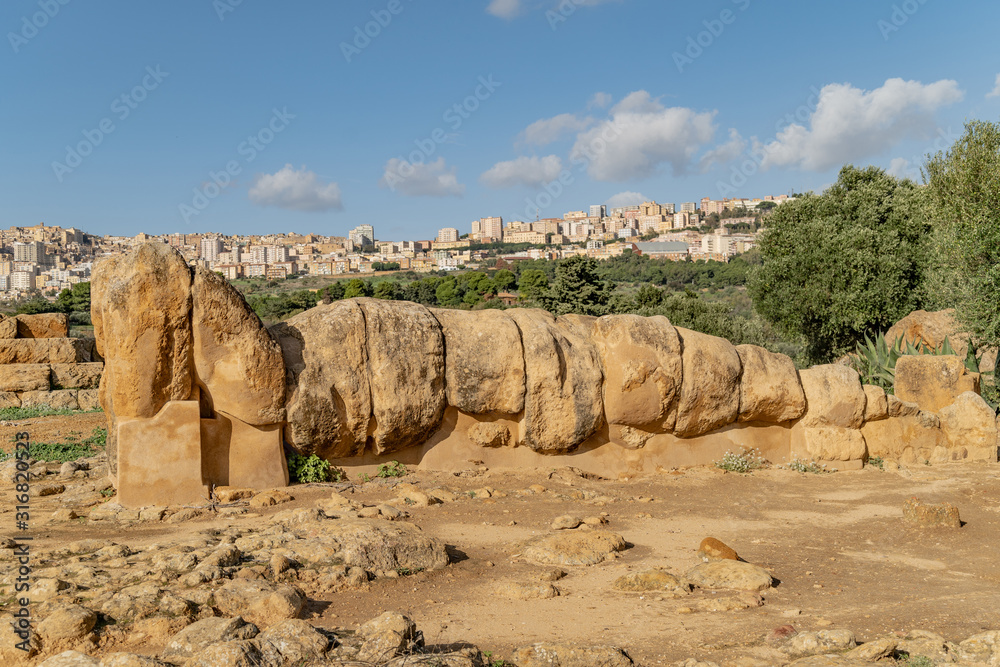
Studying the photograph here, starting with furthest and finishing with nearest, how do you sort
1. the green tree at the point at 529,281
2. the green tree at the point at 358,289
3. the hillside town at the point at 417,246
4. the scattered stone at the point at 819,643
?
the hillside town at the point at 417,246, the green tree at the point at 529,281, the green tree at the point at 358,289, the scattered stone at the point at 819,643

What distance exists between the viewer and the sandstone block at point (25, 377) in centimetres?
1805

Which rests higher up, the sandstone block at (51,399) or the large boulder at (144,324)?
the large boulder at (144,324)

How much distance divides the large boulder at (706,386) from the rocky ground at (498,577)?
1392 mm

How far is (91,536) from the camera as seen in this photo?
752cm

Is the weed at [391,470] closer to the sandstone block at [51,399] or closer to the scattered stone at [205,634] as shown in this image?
the scattered stone at [205,634]

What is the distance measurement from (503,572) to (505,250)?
13765 cm

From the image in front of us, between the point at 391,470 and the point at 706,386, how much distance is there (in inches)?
191

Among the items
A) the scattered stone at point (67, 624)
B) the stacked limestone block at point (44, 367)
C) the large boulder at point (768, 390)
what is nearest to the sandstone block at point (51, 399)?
the stacked limestone block at point (44, 367)

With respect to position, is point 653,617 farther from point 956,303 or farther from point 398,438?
point 956,303

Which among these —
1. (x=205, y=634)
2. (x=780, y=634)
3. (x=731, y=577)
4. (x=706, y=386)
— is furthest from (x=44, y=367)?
(x=780, y=634)

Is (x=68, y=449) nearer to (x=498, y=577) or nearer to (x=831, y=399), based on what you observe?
(x=498, y=577)

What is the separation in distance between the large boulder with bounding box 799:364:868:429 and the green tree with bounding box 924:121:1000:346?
5.24 meters

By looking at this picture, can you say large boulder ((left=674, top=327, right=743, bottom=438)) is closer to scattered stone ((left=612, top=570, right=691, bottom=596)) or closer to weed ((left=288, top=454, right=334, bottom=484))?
scattered stone ((left=612, top=570, right=691, bottom=596))

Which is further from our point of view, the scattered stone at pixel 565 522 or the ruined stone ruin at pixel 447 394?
the ruined stone ruin at pixel 447 394
